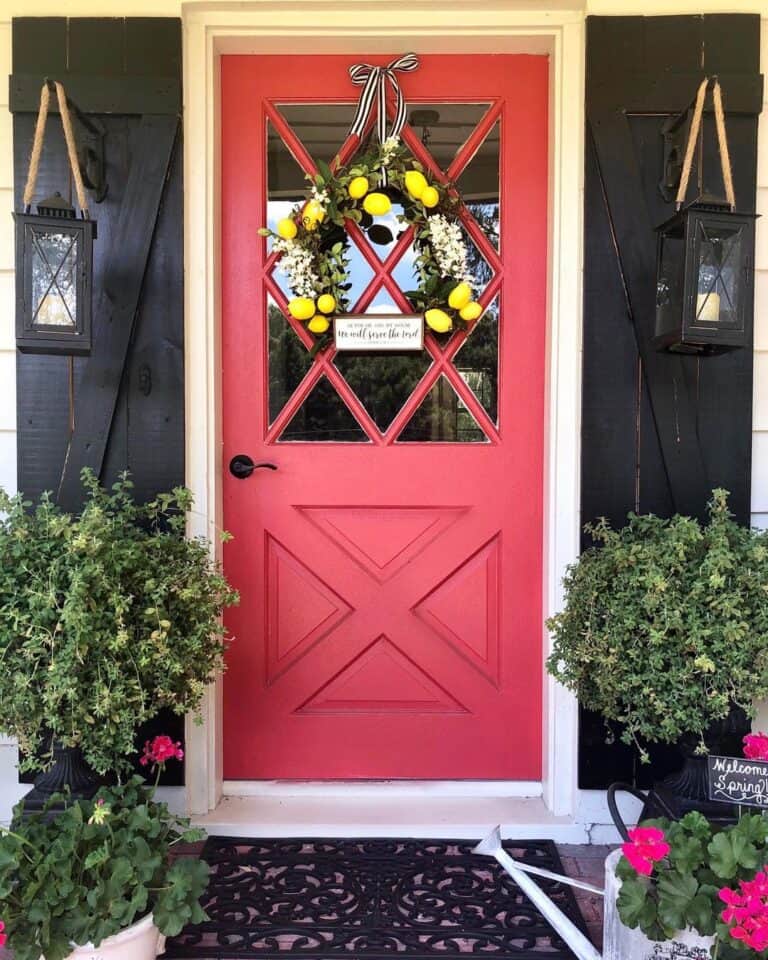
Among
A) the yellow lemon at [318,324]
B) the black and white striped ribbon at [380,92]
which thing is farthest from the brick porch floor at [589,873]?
the black and white striped ribbon at [380,92]

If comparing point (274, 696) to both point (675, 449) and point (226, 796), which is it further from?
point (675, 449)

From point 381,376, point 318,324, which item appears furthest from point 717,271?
point 318,324

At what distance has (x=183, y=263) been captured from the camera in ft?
7.63

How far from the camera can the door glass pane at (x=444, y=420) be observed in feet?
8.37

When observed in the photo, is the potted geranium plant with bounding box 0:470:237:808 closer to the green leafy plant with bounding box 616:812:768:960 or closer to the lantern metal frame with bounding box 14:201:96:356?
the lantern metal frame with bounding box 14:201:96:356

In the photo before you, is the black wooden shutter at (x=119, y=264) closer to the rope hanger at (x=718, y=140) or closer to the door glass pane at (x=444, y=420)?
the door glass pane at (x=444, y=420)

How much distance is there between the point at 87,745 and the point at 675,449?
187cm

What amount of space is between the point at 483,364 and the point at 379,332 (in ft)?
1.24

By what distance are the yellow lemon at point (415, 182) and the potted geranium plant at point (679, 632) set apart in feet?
4.15

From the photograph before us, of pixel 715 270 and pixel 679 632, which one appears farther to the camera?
pixel 715 270

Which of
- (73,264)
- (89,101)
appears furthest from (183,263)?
(89,101)

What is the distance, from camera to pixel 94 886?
5.72 feet

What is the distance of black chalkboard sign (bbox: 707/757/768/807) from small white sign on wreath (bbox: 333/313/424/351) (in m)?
1.50

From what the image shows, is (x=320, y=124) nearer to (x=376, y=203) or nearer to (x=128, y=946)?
(x=376, y=203)
